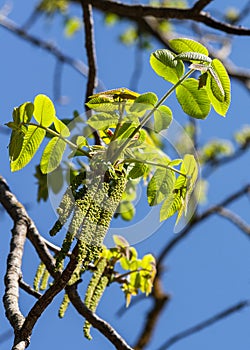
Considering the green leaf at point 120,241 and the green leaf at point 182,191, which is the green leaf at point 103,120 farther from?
the green leaf at point 120,241

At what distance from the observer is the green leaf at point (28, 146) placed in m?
1.76

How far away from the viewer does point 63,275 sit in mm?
1608

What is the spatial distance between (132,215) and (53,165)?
2.98 ft

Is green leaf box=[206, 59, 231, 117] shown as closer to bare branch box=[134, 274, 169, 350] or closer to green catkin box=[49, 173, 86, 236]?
green catkin box=[49, 173, 86, 236]

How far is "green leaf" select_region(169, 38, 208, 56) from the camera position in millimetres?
1707

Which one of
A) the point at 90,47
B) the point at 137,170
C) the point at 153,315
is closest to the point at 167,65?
the point at 137,170

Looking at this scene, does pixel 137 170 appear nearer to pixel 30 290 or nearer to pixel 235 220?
pixel 30 290

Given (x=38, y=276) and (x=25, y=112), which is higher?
(x=25, y=112)

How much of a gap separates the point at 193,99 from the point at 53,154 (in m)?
0.42

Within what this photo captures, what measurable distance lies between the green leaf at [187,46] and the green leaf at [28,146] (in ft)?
1.42

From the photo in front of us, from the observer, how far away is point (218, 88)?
1.62 m

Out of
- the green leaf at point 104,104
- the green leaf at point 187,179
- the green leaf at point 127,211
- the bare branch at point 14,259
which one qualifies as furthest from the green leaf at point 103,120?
the green leaf at point 127,211

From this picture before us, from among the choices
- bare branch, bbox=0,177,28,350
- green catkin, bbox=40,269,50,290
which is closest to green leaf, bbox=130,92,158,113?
bare branch, bbox=0,177,28,350

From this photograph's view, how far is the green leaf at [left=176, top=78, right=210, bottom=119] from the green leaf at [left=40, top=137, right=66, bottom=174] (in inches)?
14.0
